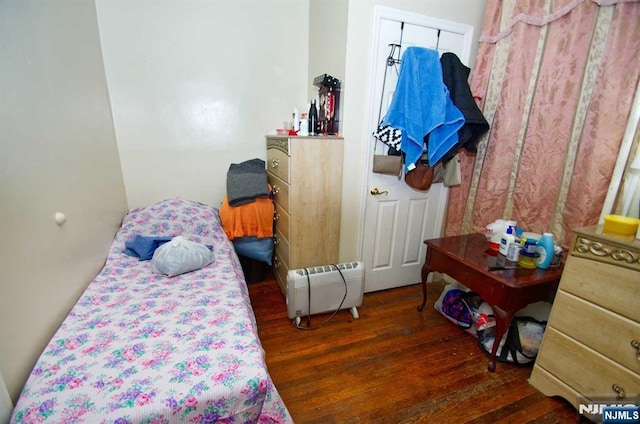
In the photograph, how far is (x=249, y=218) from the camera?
2307 millimetres

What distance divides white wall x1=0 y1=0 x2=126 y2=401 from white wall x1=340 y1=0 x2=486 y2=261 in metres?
1.62

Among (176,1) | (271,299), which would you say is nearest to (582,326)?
(271,299)

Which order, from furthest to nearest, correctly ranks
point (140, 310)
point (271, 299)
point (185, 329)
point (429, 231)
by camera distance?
point (429, 231) → point (271, 299) → point (140, 310) → point (185, 329)

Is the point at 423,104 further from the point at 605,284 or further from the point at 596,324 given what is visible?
the point at 596,324

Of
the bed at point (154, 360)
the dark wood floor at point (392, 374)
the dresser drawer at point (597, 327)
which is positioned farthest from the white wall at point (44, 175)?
the dresser drawer at point (597, 327)

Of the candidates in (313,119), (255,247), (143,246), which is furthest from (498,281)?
(143,246)

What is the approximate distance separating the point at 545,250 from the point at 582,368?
587mm

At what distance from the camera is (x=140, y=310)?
1.28 metres

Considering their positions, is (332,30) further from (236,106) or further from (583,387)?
(583,387)

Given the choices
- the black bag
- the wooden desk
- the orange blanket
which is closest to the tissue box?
the wooden desk

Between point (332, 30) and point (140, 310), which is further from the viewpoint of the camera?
point (332, 30)

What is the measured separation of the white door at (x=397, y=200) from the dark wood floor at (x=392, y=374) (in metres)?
0.40

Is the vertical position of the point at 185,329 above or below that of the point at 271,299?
above

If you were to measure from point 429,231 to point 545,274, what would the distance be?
38.5 inches
